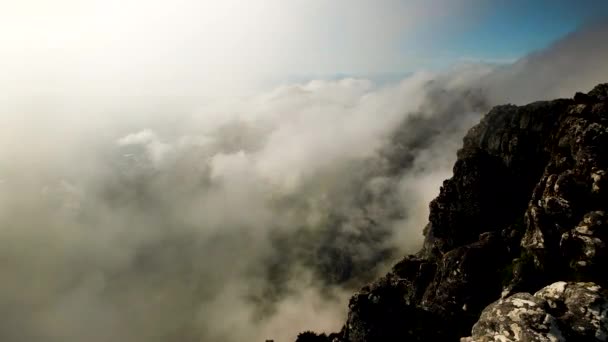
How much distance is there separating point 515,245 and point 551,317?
55992mm

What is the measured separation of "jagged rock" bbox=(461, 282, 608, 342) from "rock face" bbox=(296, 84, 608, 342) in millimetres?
136

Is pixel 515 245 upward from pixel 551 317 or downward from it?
upward

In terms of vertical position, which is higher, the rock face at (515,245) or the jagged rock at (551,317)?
the rock face at (515,245)

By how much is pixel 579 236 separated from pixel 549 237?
28.3 feet

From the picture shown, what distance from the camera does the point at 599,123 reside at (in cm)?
9462

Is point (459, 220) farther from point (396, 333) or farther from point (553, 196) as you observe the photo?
point (396, 333)

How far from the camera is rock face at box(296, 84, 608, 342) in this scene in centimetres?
5416

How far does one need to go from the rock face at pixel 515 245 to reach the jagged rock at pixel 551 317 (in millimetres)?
136

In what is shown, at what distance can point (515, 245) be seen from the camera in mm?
101688

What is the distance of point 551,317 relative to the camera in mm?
50812

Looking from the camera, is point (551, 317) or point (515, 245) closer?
point (551, 317)

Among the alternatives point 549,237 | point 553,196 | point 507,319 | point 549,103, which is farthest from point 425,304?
point 549,103

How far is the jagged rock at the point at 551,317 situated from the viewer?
48.9 m

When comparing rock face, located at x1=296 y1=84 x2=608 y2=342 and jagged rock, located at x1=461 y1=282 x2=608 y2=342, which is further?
rock face, located at x1=296 y1=84 x2=608 y2=342
